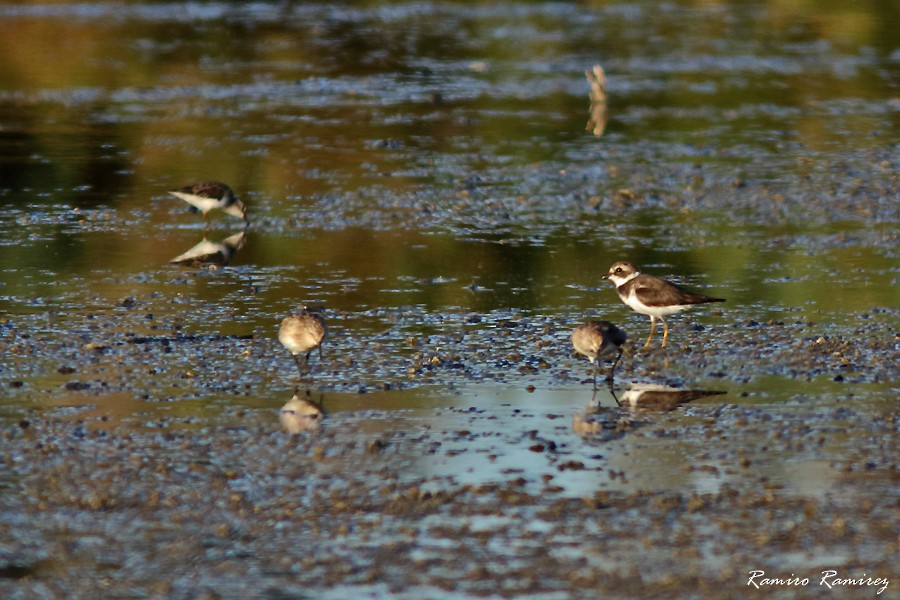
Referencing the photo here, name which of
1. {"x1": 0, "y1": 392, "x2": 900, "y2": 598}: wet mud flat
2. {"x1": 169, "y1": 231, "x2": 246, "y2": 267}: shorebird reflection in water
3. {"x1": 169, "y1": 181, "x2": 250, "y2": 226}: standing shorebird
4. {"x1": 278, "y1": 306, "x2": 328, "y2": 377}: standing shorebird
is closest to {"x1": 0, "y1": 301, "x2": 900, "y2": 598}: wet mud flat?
{"x1": 0, "y1": 392, "x2": 900, "y2": 598}: wet mud flat

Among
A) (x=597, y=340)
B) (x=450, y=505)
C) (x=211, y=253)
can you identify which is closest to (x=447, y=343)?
(x=597, y=340)

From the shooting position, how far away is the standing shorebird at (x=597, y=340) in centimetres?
1190

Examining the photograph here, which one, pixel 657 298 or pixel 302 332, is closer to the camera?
pixel 302 332

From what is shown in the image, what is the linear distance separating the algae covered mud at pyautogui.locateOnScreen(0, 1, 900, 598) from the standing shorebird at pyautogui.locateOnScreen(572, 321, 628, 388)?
0.38 metres

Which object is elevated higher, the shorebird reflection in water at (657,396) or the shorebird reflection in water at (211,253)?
the shorebird reflection in water at (657,396)

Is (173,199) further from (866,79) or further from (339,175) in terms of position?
(866,79)

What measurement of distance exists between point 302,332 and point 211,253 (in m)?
5.50

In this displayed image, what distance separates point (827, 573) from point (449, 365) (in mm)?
4900

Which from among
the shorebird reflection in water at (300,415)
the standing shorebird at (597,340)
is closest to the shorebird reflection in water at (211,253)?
the shorebird reflection in water at (300,415)

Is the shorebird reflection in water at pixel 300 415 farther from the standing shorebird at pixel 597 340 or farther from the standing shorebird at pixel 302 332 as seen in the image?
the standing shorebird at pixel 597 340

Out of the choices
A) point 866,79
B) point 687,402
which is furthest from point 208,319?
point 866,79

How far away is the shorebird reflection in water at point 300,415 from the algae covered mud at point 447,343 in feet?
Result: 0.29

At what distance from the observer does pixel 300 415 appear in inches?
433

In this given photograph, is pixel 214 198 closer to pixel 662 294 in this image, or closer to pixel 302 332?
pixel 302 332
